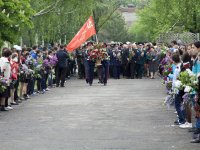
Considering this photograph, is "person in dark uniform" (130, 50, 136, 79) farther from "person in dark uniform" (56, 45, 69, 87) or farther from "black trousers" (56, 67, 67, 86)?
"black trousers" (56, 67, 67, 86)

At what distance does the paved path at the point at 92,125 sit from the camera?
1224cm

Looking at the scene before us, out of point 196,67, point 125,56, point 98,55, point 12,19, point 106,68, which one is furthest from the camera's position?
point 125,56

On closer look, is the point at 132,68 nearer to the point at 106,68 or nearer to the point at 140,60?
the point at 140,60

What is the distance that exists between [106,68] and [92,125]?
15164 mm

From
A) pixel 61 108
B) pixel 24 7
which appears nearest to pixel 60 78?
pixel 24 7

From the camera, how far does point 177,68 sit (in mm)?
15086

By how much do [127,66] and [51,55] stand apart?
32.0 feet

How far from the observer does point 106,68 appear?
99.0ft

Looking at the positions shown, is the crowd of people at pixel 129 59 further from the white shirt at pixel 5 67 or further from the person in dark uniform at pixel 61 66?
the white shirt at pixel 5 67

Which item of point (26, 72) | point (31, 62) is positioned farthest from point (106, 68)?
point (26, 72)

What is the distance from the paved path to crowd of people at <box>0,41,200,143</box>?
567mm

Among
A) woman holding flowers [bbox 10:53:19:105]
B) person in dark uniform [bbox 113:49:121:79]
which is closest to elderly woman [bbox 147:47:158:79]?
person in dark uniform [bbox 113:49:121:79]

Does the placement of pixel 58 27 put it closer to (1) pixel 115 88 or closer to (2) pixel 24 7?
(2) pixel 24 7

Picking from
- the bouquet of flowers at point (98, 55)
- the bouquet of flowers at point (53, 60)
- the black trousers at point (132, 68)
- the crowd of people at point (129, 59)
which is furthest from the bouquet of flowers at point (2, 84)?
the black trousers at point (132, 68)
